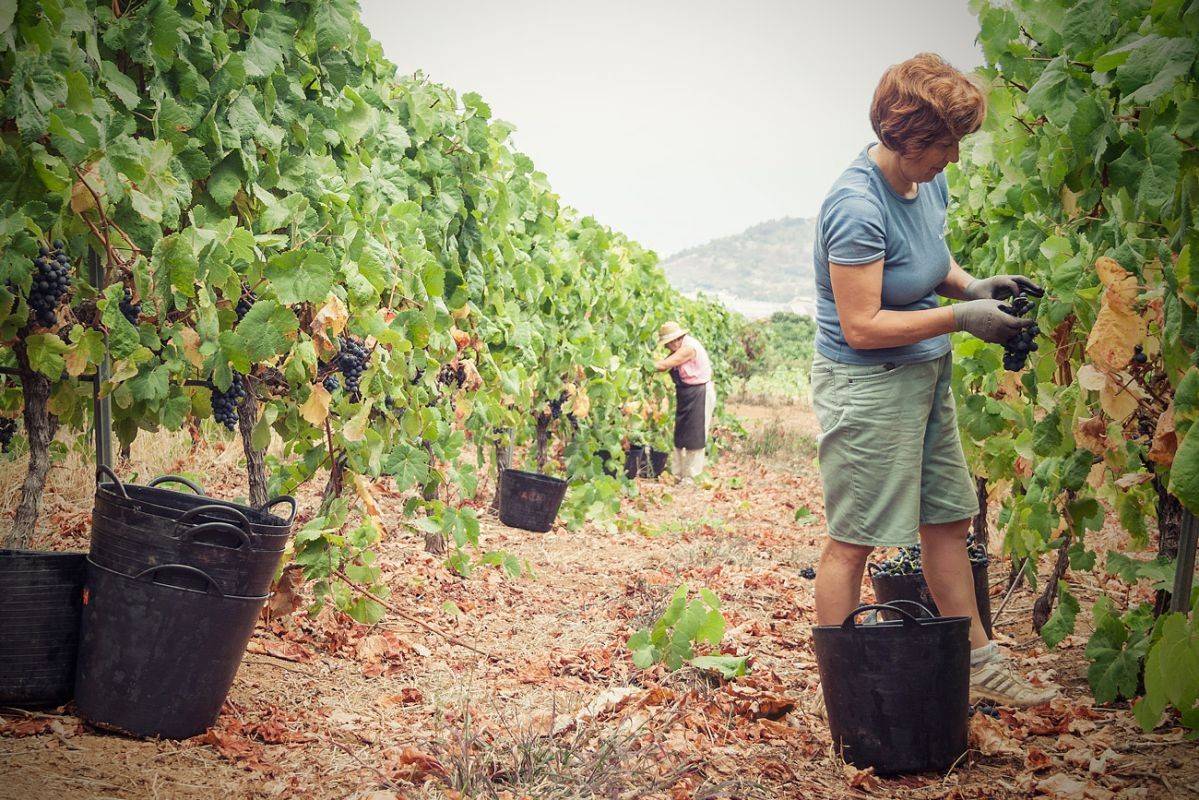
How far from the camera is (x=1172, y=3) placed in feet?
6.37

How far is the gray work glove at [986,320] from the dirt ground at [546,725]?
1192 millimetres

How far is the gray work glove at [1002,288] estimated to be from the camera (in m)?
2.80

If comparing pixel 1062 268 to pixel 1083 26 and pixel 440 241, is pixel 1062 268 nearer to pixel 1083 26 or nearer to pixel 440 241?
pixel 1083 26

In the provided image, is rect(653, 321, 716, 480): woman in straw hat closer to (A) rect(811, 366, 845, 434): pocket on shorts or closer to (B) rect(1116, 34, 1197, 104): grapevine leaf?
(A) rect(811, 366, 845, 434): pocket on shorts

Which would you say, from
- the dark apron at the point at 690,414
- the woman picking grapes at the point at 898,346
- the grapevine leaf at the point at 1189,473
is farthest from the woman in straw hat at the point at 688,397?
the grapevine leaf at the point at 1189,473

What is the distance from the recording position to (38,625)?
97.9 inches

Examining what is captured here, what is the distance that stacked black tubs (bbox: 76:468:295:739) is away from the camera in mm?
2383

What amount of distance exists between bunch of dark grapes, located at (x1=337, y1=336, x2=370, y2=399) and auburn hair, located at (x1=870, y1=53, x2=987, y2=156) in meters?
1.92

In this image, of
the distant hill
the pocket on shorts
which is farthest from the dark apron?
the distant hill

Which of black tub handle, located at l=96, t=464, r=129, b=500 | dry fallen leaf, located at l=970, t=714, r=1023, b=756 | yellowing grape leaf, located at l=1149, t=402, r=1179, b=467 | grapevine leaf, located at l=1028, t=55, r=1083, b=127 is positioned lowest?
dry fallen leaf, located at l=970, t=714, r=1023, b=756

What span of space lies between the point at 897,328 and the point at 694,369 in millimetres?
7301

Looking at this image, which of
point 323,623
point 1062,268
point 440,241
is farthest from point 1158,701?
point 440,241

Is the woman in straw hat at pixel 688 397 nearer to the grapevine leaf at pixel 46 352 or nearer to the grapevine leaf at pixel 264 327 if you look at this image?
the grapevine leaf at pixel 264 327

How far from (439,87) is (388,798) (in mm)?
3800
